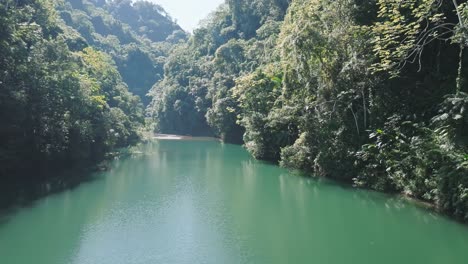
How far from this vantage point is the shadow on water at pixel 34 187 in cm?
1631

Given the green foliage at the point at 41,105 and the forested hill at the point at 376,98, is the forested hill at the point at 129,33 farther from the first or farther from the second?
the forested hill at the point at 376,98

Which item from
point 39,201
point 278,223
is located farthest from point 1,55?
point 278,223

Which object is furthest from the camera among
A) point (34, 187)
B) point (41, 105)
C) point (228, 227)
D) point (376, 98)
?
point (41, 105)

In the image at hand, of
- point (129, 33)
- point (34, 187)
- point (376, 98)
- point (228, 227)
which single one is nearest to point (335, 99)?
point (376, 98)

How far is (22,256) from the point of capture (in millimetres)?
10844

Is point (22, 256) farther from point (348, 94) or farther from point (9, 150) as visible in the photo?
point (348, 94)

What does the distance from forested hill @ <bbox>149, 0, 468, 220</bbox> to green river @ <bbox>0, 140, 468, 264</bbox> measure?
1.17 meters

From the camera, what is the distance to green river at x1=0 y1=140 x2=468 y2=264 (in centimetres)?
1094

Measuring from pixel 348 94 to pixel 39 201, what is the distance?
13.9 m

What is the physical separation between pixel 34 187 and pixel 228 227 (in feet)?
37.5

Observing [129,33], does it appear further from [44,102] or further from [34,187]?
[34,187]

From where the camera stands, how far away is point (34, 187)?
20.3m

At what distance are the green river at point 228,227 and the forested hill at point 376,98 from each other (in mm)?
1174

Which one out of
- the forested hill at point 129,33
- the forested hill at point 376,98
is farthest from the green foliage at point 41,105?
the forested hill at point 129,33
